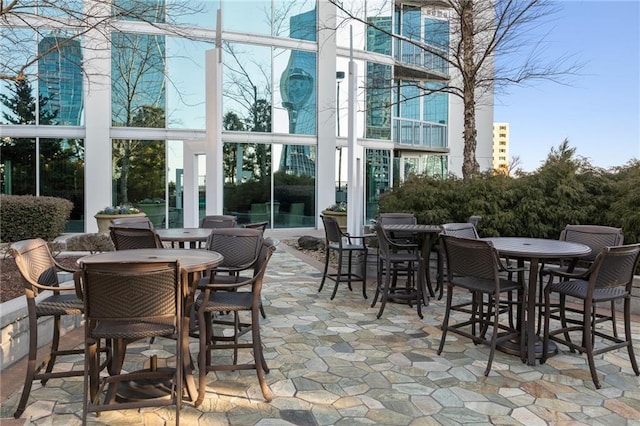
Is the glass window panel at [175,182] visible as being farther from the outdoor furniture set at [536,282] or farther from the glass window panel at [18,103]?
the outdoor furniture set at [536,282]

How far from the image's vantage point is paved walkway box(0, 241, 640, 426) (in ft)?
9.76

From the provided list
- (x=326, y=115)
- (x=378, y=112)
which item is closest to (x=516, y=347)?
(x=326, y=115)

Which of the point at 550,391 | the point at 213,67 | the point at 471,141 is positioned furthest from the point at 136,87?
the point at 550,391

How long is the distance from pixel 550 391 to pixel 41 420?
3386 mm

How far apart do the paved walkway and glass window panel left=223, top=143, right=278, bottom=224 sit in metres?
9.03

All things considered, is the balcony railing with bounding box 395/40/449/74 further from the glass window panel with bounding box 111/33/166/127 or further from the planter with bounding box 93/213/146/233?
the planter with bounding box 93/213/146/233

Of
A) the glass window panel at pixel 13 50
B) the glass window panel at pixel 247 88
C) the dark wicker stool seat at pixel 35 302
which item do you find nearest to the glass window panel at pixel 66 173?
the glass window panel at pixel 247 88

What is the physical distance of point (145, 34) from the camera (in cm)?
1265

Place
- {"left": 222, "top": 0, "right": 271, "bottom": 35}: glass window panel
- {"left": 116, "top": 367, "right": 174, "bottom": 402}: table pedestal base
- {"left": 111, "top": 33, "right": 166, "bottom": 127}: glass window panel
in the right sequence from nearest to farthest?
1. {"left": 116, "top": 367, "right": 174, "bottom": 402}: table pedestal base
2. {"left": 111, "top": 33, "right": 166, "bottom": 127}: glass window panel
3. {"left": 222, "top": 0, "right": 271, "bottom": 35}: glass window panel

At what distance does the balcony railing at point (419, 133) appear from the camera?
1712 centimetres

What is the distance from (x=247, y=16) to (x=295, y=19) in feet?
4.85

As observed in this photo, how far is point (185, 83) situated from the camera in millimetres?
13102

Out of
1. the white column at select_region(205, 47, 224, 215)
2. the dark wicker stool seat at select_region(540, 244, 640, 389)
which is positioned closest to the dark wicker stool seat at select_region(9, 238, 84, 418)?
the dark wicker stool seat at select_region(540, 244, 640, 389)

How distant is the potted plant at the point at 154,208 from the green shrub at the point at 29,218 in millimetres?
2255
